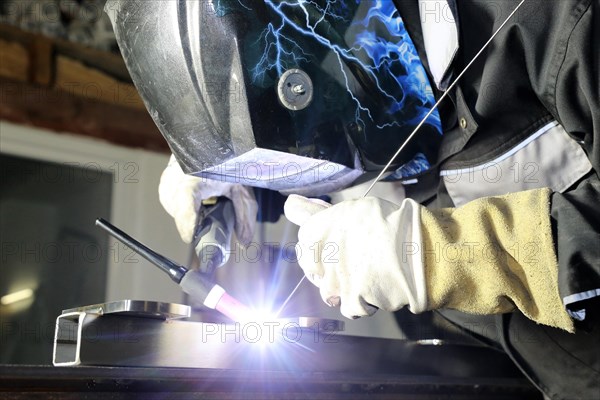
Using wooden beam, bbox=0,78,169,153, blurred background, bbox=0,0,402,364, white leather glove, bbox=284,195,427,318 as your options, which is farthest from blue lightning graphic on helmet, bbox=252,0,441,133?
wooden beam, bbox=0,78,169,153

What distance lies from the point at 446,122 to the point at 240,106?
0.97 feet

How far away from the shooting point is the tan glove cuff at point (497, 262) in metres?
0.64

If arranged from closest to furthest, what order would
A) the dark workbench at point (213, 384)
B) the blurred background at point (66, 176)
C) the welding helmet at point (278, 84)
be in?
1. the dark workbench at point (213, 384)
2. the welding helmet at point (278, 84)
3. the blurred background at point (66, 176)

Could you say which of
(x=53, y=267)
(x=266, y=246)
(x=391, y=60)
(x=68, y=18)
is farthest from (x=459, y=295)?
(x=68, y=18)

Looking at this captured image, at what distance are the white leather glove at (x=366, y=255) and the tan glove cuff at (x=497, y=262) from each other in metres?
0.02

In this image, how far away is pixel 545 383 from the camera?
0.83m

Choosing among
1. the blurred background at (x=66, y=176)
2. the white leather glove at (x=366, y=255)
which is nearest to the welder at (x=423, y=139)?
the white leather glove at (x=366, y=255)

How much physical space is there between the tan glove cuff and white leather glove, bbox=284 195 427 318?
0.05 ft

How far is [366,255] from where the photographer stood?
659 mm

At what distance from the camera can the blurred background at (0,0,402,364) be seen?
6.40ft

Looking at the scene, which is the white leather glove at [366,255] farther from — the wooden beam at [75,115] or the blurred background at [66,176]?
the wooden beam at [75,115]

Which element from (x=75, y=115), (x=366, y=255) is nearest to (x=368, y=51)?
(x=366, y=255)

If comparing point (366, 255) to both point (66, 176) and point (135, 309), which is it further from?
point (66, 176)

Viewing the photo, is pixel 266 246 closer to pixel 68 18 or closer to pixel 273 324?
pixel 273 324
